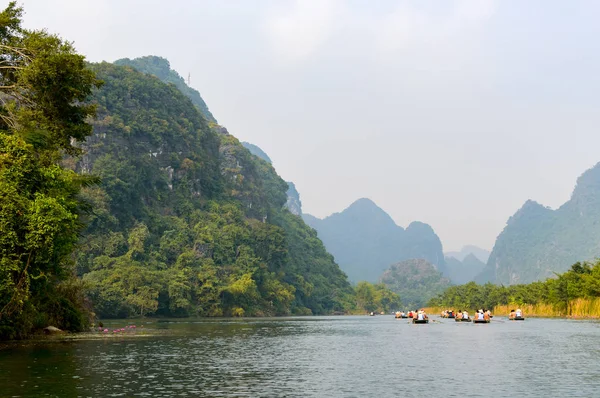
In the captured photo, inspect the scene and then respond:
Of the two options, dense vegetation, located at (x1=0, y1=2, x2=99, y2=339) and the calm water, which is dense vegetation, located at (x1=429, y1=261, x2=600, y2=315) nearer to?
the calm water

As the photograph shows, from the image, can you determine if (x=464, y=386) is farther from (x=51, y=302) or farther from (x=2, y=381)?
(x=51, y=302)

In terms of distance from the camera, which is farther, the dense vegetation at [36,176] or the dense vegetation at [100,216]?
the dense vegetation at [100,216]

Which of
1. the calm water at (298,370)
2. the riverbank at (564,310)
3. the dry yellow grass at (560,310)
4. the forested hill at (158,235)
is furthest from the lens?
the forested hill at (158,235)

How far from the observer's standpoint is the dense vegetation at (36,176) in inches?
1537

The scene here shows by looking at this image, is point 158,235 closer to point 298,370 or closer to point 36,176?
point 36,176

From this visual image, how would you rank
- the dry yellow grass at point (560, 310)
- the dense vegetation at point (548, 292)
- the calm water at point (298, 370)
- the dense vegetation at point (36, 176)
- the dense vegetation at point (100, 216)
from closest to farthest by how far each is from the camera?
the calm water at point (298, 370) < the dense vegetation at point (36, 176) < the dense vegetation at point (100, 216) < the dry yellow grass at point (560, 310) < the dense vegetation at point (548, 292)

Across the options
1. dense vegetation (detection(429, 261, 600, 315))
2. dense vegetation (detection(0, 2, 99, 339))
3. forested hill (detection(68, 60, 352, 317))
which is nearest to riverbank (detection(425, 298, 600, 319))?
dense vegetation (detection(429, 261, 600, 315))

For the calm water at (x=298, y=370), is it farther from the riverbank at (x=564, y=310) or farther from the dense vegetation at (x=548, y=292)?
the dense vegetation at (x=548, y=292)

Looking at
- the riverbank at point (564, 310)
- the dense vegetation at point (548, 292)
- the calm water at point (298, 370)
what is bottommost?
the calm water at point (298, 370)

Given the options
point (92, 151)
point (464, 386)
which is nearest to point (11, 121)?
point (464, 386)

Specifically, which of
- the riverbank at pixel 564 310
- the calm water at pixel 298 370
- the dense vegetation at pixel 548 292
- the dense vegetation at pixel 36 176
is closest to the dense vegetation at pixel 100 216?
the dense vegetation at pixel 36 176

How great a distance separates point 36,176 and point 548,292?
112 metres

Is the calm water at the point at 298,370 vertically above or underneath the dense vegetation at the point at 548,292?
underneath

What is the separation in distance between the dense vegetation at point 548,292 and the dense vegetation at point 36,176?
80313 millimetres
